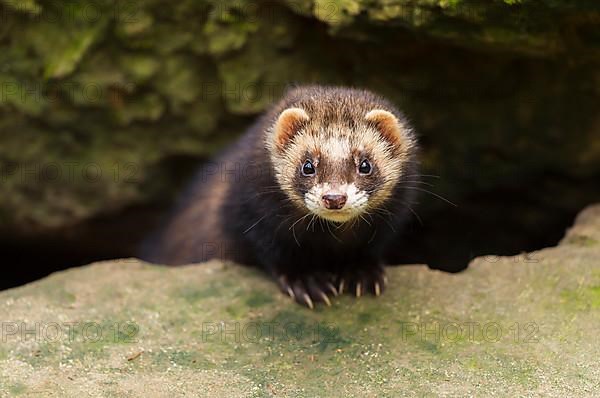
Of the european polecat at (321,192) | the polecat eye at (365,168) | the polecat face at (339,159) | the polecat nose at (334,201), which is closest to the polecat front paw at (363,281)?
the european polecat at (321,192)

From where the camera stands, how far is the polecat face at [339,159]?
3754 millimetres

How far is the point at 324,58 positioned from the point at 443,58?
35.1 inches

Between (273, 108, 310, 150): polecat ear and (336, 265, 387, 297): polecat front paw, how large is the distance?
0.89 meters

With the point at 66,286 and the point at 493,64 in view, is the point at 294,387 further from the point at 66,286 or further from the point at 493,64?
the point at 493,64

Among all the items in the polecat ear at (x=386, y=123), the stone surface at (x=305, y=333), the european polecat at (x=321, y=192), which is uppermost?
the polecat ear at (x=386, y=123)

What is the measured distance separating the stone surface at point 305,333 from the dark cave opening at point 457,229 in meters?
1.41

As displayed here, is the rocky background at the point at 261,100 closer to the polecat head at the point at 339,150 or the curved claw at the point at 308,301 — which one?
the polecat head at the point at 339,150

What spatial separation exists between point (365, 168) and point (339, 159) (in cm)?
19

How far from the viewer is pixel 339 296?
437cm

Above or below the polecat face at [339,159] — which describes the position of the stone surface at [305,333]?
below

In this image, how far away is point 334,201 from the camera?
11.9 feet

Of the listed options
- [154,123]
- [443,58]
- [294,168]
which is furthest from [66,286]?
[443,58]

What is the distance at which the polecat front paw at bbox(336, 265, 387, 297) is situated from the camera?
4336 millimetres

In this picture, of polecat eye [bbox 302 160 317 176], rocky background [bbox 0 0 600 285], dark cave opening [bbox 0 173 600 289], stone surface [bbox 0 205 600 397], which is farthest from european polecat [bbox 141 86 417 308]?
dark cave opening [bbox 0 173 600 289]
